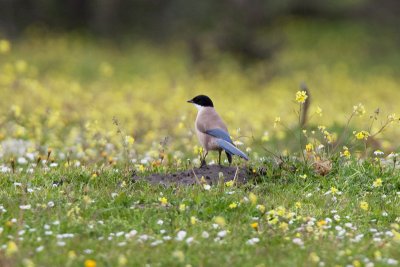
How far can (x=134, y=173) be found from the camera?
9.35 metres

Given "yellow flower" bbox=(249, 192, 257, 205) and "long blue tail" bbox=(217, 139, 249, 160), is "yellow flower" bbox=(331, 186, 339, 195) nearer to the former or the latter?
"yellow flower" bbox=(249, 192, 257, 205)

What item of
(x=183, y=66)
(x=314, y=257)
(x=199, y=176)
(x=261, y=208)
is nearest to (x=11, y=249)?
(x=314, y=257)

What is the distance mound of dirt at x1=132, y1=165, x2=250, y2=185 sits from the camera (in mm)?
9133

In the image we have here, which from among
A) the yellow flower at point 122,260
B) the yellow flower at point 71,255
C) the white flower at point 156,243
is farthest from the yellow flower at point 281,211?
the yellow flower at point 71,255

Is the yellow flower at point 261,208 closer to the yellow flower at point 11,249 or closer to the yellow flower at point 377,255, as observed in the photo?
the yellow flower at point 377,255

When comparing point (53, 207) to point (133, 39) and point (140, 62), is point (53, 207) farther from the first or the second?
point (133, 39)

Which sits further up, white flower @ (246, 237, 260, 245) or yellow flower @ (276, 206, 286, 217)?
yellow flower @ (276, 206, 286, 217)

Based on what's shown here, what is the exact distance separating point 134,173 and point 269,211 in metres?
2.11

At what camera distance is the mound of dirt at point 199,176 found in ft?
30.0

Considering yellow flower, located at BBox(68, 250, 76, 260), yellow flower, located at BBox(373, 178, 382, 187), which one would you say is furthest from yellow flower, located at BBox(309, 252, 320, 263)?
yellow flower, located at BBox(373, 178, 382, 187)

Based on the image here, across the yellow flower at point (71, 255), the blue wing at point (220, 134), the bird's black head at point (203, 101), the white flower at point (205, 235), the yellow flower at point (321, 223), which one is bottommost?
the yellow flower at point (71, 255)

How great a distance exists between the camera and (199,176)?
9219 mm

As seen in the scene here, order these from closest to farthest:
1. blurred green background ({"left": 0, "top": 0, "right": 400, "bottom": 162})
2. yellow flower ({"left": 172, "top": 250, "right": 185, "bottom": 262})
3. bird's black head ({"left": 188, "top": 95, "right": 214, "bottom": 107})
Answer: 1. yellow flower ({"left": 172, "top": 250, "right": 185, "bottom": 262})
2. bird's black head ({"left": 188, "top": 95, "right": 214, "bottom": 107})
3. blurred green background ({"left": 0, "top": 0, "right": 400, "bottom": 162})

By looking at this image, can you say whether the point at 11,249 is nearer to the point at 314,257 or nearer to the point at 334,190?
the point at 314,257
